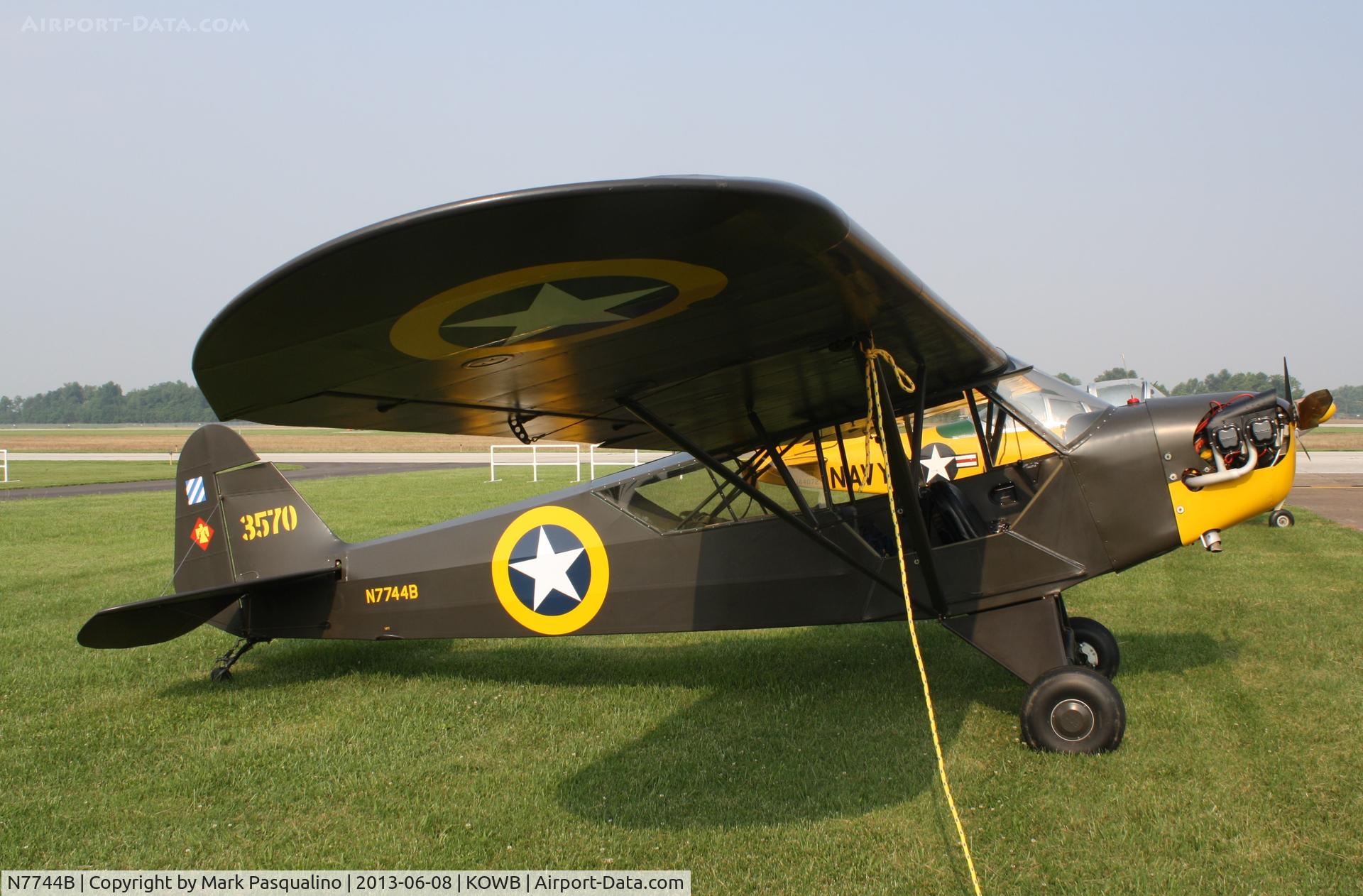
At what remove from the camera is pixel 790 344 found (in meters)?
3.91

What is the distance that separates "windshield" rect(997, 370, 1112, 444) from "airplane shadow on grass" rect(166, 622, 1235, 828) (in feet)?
5.75

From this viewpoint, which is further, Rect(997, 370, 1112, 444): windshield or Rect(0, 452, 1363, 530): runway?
Rect(0, 452, 1363, 530): runway

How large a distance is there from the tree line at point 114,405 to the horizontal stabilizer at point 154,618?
15392 centimetres

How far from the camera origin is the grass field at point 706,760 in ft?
11.7

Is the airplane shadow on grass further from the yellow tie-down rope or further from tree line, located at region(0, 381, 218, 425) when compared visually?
tree line, located at region(0, 381, 218, 425)

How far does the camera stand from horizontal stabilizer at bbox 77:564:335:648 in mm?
5043

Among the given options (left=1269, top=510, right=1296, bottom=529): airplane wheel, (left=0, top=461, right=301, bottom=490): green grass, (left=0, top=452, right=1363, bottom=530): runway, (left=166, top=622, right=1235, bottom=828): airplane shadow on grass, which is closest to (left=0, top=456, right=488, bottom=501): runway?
(left=0, top=452, right=1363, bottom=530): runway

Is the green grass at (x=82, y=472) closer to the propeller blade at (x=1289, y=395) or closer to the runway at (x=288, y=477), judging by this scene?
the runway at (x=288, y=477)

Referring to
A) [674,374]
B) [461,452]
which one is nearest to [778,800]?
[674,374]

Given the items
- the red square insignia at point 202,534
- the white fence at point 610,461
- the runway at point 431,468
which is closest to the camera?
the red square insignia at point 202,534

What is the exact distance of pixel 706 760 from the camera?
15.0 ft

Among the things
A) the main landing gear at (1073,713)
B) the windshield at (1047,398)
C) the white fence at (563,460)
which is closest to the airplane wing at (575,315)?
the windshield at (1047,398)

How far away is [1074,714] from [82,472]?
36872mm

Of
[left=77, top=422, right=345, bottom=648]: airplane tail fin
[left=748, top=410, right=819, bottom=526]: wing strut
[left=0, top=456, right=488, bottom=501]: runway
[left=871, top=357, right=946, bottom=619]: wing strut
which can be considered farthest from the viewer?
[left=0, top=456, right=488, bottom=501]: runway
